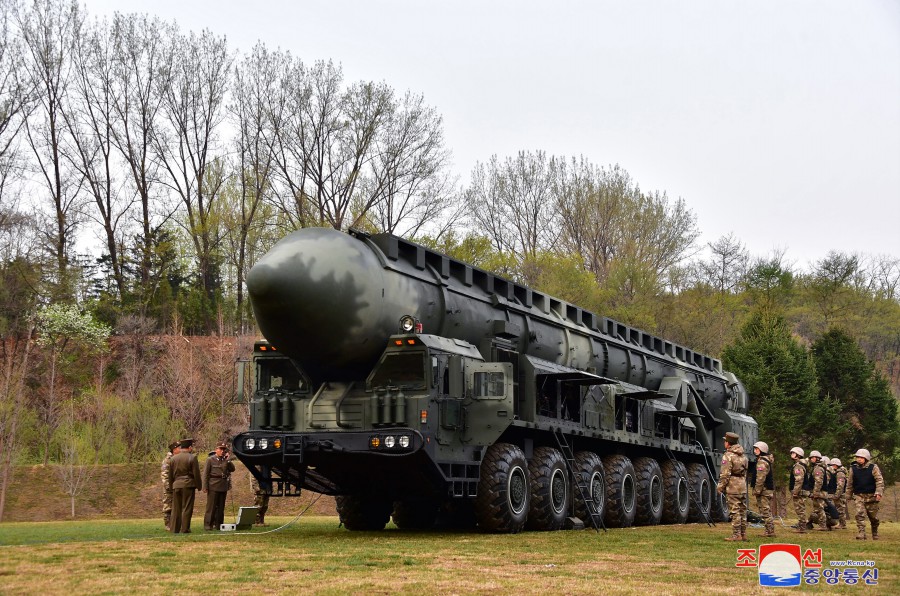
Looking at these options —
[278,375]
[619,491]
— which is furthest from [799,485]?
[278,375]

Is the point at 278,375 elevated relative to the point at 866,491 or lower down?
elevated

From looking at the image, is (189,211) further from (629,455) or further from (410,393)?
(410,393)

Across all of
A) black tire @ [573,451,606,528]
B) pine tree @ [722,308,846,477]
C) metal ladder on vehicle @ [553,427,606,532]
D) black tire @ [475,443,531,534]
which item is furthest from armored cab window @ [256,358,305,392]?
pine tree @ [722,308,846,477]

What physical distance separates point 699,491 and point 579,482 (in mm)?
7450

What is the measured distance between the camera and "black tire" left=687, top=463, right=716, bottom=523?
77.6 feet

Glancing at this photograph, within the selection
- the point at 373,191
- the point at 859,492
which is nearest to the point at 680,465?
the point at 859,492

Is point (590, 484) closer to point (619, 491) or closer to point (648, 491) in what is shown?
point (619, 491)

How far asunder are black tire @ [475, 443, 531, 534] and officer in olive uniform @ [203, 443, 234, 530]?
4152 millimetres

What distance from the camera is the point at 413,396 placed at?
1413cm

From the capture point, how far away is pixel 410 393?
14.2 meters

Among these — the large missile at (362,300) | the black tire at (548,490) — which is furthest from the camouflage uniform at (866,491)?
the large missile at (362,300)

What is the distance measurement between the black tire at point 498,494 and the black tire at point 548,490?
720mm

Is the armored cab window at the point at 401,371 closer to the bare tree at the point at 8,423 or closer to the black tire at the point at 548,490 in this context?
the black tire at the point at 548,490

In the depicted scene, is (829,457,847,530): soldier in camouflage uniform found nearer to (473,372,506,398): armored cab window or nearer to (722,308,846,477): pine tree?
(473,372,506,398): armored cab window
